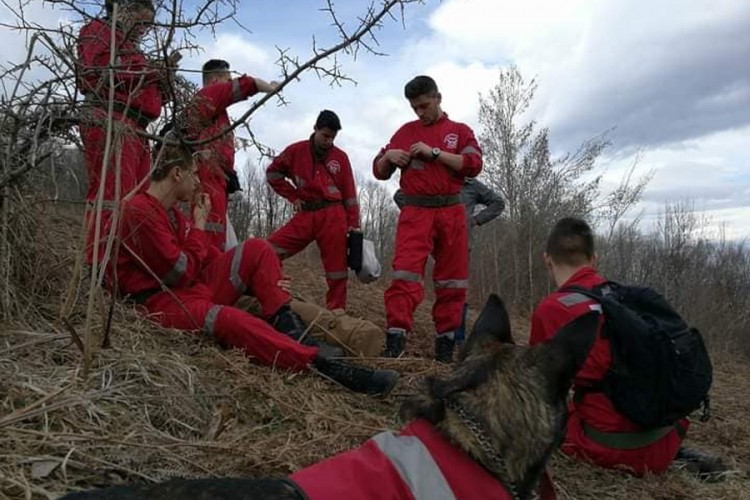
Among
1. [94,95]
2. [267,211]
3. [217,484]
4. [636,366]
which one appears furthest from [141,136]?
[267,211]

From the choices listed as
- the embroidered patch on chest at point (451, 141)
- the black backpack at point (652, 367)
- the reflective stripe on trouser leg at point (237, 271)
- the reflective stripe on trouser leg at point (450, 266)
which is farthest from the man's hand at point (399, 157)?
the black backpack at point (652, 367)

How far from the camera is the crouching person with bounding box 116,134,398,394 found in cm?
480

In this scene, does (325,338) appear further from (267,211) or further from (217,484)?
(267,211)

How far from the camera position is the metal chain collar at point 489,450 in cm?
235

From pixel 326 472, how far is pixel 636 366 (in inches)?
94.3

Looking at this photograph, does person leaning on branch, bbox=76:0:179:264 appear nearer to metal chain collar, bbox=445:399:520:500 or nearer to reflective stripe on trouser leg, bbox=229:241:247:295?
reflective stripe on trouser leg, bbox=229:241:247:295

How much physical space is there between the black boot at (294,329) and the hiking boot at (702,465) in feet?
8.71

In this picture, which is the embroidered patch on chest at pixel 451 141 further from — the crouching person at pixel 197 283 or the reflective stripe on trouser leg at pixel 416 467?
the reflective stripe on trouser leg at pixel 416 467

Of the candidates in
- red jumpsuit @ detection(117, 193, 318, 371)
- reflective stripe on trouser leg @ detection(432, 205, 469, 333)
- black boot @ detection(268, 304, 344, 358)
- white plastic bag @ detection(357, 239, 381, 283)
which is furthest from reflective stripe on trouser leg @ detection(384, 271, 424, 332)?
white plastic bag @ detection(357, 239, 381, 283)

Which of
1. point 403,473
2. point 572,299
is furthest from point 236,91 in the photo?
point 403,473

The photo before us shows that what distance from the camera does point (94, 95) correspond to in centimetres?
402

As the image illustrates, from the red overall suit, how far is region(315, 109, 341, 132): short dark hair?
5499 mm

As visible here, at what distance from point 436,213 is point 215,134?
2.63 meters

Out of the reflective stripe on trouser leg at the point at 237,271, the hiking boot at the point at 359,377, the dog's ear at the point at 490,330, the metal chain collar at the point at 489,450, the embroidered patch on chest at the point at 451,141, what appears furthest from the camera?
the embroidered patch on chest at the point at 451,141
